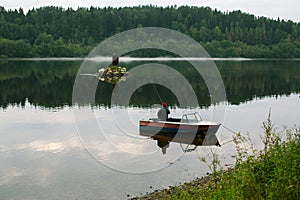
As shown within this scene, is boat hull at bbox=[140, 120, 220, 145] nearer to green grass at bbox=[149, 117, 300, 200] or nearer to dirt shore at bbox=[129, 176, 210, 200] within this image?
dirt shore at bbox=[129, 176, 210, 200]

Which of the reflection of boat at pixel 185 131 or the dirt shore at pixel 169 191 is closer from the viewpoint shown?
the dirt shore at pixel 169 191

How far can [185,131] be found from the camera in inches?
1122

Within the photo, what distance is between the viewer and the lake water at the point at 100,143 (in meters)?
19.7

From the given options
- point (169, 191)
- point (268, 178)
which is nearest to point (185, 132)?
point (169, 191)

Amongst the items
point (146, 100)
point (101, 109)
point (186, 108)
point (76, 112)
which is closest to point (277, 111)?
point (186, 108)

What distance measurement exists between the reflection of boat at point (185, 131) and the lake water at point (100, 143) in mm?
1007

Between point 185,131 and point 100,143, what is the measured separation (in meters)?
6.38

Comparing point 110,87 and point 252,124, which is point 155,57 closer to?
point 110,87

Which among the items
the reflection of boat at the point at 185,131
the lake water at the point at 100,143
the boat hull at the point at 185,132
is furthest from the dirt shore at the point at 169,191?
the boat hull at the point at 185,132

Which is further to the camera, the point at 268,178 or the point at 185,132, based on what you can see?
the point at 185,132

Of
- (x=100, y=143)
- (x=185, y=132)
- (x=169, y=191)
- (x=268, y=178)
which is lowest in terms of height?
(x=169, y=191)

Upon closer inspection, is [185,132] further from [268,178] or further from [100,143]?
[268,178]

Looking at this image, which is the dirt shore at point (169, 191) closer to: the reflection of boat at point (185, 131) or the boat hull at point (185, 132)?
the reflection of boat at point (185, 131)

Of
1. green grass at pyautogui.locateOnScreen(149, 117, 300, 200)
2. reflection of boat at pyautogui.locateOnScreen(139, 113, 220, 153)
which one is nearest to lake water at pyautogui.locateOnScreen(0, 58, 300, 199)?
reflection of boat at pyautogui.locateOnScreen(139, 113, 220, 153)
